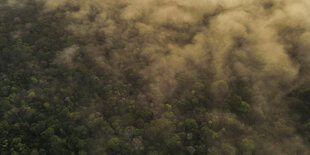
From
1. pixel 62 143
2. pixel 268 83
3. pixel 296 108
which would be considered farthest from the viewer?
pixel 268 83

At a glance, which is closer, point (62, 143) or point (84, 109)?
point (62, 143)

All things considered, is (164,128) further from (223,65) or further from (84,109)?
(223,65)

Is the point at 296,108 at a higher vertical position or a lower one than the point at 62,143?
higher

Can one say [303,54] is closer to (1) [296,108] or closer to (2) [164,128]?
(1) [296,108]

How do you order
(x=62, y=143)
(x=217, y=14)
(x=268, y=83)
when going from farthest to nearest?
(x=217, y=14) → (x=268, y=83) → (x=62, y=143)

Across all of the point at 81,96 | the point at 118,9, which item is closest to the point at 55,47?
the point at 81,96

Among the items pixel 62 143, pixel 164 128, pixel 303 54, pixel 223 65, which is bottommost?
pixel 62 143
